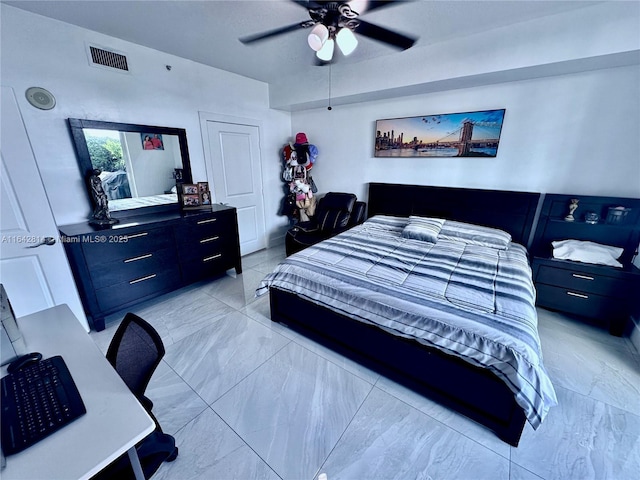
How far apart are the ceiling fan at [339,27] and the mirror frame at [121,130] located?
1.66 m

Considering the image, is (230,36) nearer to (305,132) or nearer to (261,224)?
(305,132)

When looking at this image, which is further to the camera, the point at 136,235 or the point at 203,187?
the point at 203,187

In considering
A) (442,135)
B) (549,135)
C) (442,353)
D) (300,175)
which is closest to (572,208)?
(549,135)

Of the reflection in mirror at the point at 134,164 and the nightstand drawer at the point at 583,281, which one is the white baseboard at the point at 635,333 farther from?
the reflection in mirror at the point at 134,164

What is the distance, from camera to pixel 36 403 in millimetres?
806

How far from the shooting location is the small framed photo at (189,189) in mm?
3002

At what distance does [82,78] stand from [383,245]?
3.14 metres

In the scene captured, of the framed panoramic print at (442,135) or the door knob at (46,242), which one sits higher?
the framed panoramic print at (442,135)

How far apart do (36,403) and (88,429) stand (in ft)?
0.75

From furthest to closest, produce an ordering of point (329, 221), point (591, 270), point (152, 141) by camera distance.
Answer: point (329, 221)
point (152, 141)
point (591, 270)

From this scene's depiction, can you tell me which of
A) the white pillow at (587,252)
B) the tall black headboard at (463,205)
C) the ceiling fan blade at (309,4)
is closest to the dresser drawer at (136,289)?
the ceiling fan blade at (309,4)

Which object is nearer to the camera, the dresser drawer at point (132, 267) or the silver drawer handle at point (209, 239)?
the dresser drawer at point (132, 267)

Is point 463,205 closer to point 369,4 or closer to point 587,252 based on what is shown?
point 587,252

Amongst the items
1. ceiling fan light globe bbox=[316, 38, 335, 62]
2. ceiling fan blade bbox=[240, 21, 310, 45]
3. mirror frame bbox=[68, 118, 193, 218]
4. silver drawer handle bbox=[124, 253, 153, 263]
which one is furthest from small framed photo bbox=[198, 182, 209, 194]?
ceiling fan light globe bbox=[316, 38, 335, 62]
